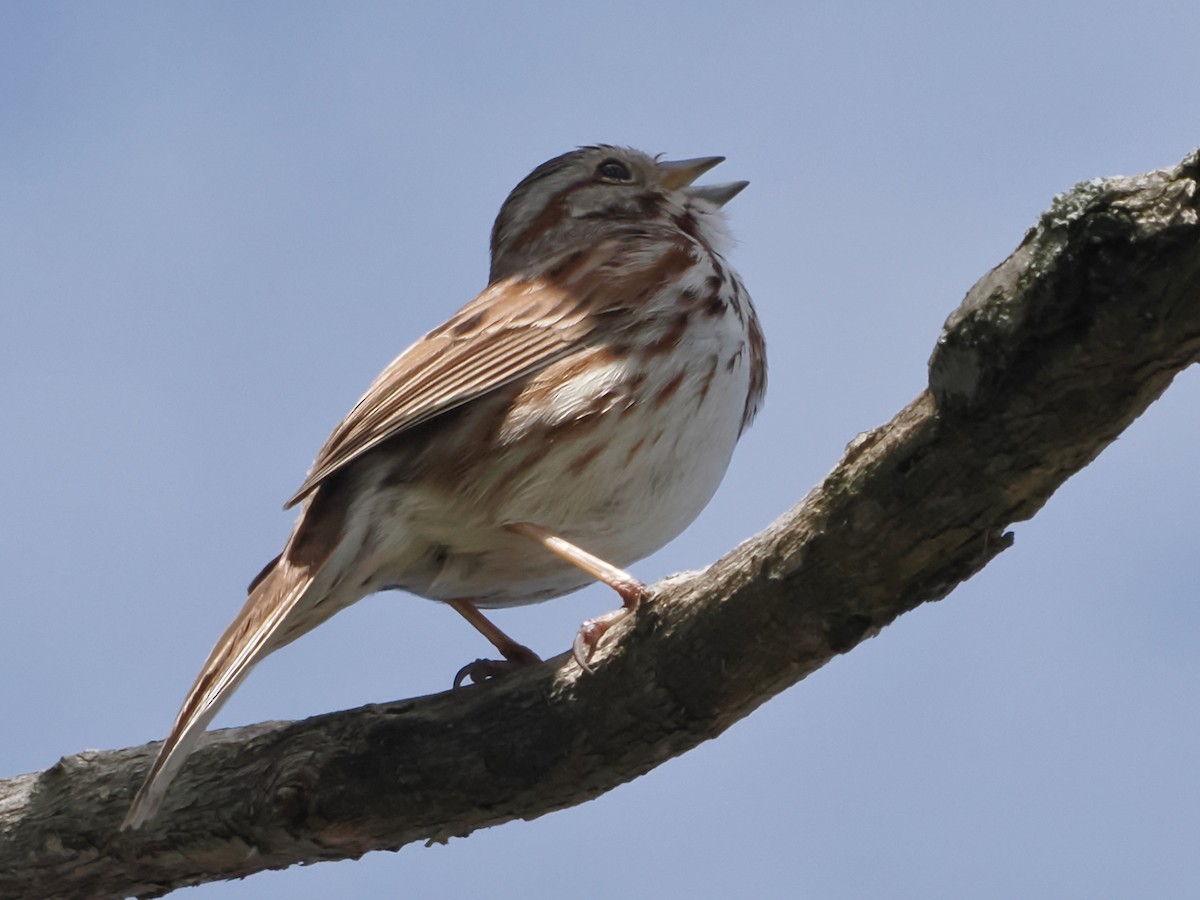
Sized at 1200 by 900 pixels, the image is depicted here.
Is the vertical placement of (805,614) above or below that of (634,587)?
below

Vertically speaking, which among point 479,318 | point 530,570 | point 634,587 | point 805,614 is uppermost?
point 479,318

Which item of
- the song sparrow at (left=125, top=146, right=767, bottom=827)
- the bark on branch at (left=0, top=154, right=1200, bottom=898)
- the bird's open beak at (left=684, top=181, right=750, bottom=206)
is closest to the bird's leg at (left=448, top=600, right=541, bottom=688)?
the song sparrow at (left=125, top=146, right=767, bottom=827)

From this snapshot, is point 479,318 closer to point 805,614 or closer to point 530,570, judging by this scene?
point 530,570

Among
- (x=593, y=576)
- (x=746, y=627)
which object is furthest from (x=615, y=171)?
(x=746, y=627)

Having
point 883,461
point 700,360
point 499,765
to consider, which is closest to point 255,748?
point 499,765

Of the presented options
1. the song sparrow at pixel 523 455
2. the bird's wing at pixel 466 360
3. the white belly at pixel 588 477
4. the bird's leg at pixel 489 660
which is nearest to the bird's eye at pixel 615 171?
the song sparrow at pixel 523 455

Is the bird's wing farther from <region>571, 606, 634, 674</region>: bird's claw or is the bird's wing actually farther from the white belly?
<region>571, 606, 634, 674</region>: bird's claw

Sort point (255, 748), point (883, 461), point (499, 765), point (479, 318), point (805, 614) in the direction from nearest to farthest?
point (883, 461) → point (805, 614) → point (499, 765) → point (255, 748) → point (479, 318)
